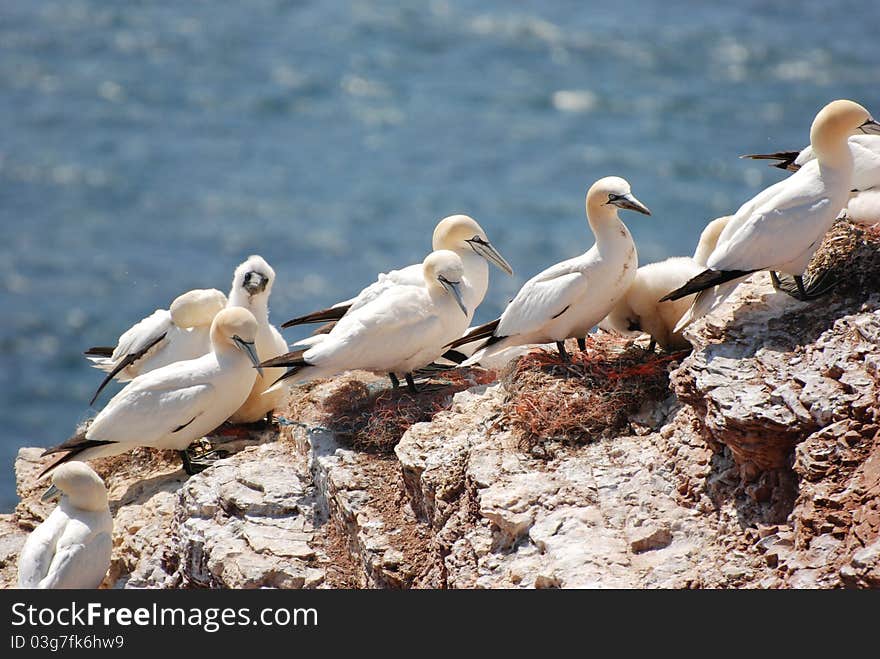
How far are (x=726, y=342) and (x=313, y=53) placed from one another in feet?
98.4

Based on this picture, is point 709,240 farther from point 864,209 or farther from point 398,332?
point 398,332

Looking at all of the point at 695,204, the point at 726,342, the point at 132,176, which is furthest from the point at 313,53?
the point at 726,342

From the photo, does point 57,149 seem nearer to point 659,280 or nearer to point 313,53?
point 313,53

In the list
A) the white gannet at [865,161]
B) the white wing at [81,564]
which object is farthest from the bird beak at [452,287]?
the white wing at [81,564]

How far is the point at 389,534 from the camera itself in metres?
7.80

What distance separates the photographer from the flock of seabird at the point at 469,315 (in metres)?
7.54

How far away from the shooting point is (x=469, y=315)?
30.4 feet

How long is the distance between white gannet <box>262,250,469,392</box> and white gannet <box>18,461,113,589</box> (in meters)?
1.33

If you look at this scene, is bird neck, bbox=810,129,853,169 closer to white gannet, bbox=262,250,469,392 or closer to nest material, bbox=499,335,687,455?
nest material, bbox=499,335,687,455

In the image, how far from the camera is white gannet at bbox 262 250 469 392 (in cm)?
871

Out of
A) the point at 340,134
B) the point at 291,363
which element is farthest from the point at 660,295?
the point at 340,134

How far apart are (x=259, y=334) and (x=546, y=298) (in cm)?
244

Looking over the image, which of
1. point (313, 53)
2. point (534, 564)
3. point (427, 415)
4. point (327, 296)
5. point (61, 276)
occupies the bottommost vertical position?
point (534, 564)

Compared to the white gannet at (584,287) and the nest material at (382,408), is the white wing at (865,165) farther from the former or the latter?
the nest material at (382,408)
